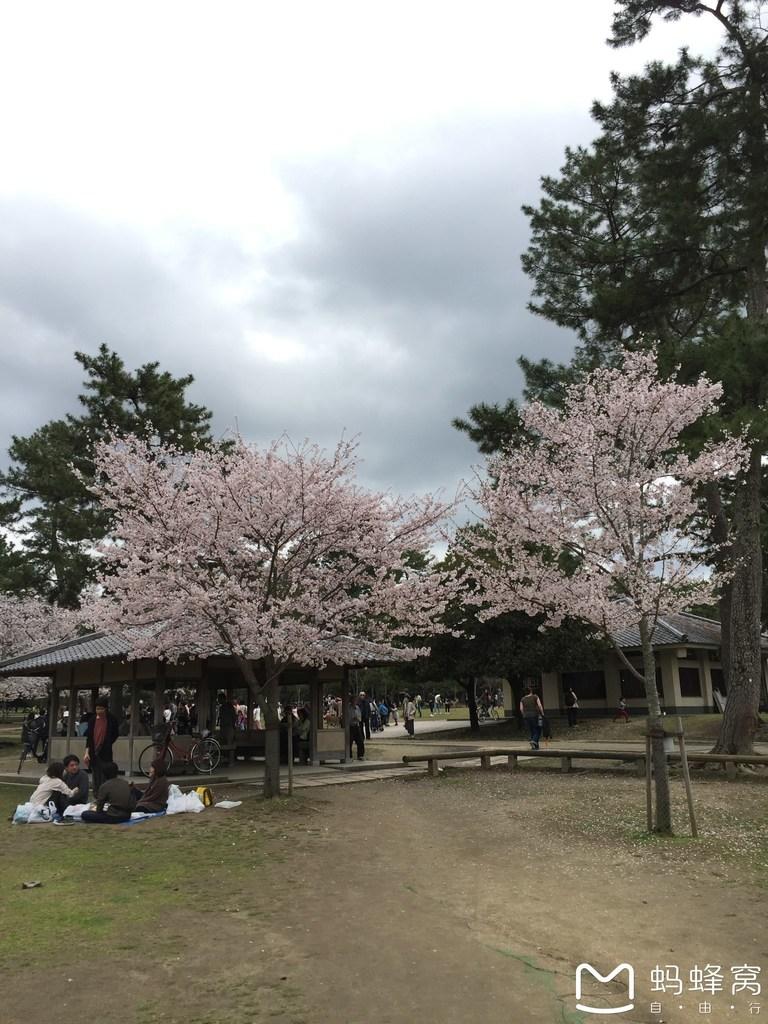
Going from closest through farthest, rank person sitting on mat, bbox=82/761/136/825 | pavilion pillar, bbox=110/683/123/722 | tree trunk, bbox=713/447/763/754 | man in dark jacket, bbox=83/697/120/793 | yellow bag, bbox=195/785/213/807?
1. person sitting on mat, bbox=82/761/136/825
2. yellow bag, bbox=195/785/213/807
3. man in dark jacket, bbox=83/697/120/793
4. tree trunk, bbox=713/447/763/754
5. pavilion pillar, bbox=110/683/123/722

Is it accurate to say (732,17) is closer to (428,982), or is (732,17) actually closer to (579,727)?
(428,982)

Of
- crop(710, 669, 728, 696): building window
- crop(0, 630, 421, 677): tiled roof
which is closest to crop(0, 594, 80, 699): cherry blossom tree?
crop(0, 630, 421, 677): tiled roof

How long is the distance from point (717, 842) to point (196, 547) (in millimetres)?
8778

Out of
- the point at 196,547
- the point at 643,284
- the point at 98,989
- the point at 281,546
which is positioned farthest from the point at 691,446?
the point at 98,989

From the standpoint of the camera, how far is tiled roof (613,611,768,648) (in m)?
30.0

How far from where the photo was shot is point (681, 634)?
30156 mm

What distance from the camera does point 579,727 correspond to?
2855 cm

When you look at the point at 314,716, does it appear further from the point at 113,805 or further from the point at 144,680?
the point at 113,805

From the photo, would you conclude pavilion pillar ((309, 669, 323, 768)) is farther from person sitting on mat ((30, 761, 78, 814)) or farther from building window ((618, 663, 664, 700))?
building window ((618, 663, 664, 700))

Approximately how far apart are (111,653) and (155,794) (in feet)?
18.9

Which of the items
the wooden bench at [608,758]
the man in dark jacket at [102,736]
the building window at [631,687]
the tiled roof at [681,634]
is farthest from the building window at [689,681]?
the man in dark jacket at [102,736]

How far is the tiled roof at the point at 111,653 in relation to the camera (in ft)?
47.2

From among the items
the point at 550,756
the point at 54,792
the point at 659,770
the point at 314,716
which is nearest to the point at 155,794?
the point at 54,792

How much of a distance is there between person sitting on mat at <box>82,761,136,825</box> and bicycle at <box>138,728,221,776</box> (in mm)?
3802
